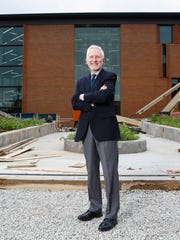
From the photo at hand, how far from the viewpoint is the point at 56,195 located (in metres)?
4.21

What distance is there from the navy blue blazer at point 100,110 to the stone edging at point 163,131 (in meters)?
9.08

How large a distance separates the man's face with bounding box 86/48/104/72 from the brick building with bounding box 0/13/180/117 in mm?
30491

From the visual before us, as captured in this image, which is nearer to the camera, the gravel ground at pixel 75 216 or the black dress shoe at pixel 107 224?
the gravel ground at pixel 75 216

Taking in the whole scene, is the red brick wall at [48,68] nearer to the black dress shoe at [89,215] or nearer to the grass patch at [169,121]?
the grass patch at [169,121]

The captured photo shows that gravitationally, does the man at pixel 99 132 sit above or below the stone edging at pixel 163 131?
above

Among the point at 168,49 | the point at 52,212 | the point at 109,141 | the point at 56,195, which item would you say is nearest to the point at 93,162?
the point at 109,141

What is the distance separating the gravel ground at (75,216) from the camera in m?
2.81

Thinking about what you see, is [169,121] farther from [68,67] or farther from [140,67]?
[68,67]

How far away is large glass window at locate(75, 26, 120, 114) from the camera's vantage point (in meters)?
34.5

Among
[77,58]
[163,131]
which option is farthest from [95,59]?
[77,58]

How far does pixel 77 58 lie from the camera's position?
3469 cm

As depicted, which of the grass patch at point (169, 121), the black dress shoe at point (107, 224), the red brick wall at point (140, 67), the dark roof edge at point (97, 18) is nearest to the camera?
the black dress shoe at point (107, 224)

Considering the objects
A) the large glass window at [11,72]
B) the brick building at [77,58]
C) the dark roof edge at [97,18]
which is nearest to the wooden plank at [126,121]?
the brick building at [77,58]

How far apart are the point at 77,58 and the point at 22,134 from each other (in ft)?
78.9
